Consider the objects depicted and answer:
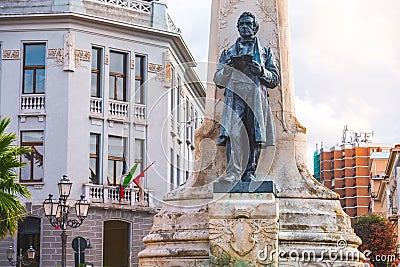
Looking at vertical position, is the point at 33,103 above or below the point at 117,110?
above

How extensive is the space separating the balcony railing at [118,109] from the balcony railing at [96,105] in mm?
406

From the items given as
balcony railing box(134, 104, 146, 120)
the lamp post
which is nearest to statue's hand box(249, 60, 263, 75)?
the lamp post

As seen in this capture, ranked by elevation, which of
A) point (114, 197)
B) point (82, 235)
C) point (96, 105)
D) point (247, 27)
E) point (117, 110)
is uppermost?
point (96, 105)

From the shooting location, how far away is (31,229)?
38.5 metres

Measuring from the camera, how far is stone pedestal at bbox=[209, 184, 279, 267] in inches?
500

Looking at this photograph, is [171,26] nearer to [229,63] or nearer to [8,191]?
[8,191]

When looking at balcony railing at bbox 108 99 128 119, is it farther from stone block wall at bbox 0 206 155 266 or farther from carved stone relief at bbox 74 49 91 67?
stone block wall at bbox 0 206 155 266

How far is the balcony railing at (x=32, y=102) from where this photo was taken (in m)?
39.3

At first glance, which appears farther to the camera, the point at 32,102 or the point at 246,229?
the point at 32,102

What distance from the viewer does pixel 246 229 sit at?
41.7ft

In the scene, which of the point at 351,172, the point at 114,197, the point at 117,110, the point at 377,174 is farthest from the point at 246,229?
the point at 351,172

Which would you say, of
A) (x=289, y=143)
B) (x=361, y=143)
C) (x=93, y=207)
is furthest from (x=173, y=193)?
(x=361, y=143)

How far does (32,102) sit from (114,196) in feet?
17.7

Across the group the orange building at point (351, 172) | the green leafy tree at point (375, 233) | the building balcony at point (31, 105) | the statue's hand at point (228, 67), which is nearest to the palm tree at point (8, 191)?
the statue's hand at point (228, 67)
